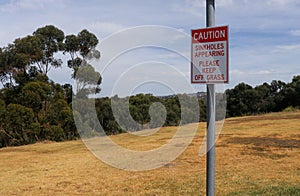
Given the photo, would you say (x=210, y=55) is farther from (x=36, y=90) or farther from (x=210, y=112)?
(x=36, y=90)

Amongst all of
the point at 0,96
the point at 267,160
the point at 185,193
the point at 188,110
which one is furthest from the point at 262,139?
the point at 0,96

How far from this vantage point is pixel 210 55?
96.7 inches

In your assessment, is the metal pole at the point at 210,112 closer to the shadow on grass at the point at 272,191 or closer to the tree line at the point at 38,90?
the shadow on grass at the point at 272,191

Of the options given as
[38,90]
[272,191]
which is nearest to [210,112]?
[272,191]

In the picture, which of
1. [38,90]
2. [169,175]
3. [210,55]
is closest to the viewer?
[210,55]

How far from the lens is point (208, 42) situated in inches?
97.3

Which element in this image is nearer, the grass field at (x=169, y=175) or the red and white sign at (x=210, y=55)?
the red and white sign at (x=210, y=55)

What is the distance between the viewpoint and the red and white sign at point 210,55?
94.7 inches

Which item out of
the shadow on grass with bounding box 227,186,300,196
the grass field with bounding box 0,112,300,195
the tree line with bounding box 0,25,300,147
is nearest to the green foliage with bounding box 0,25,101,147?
the tree line with bounding box 0,25,300,147

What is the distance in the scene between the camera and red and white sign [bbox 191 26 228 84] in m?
2.40

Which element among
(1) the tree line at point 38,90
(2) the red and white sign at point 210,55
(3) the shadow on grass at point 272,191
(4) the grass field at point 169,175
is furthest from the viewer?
(1) the tree line at point 38,90

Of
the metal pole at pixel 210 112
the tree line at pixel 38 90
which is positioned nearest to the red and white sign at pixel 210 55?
the metal pole at pixel 210 112

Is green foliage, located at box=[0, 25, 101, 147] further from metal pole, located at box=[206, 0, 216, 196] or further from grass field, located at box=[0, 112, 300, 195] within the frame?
metal pole, located at box=[206, 0, 216, 196]

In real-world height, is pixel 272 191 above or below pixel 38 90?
below
